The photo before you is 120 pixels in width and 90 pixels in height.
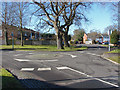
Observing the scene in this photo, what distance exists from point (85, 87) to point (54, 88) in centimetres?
110

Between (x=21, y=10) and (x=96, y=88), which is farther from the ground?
(x=21, y=10)

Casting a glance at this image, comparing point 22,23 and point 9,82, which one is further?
point 22,23

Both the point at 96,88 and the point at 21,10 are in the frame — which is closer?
the point at 96,88

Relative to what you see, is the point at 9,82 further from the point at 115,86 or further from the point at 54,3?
the point at 54,3

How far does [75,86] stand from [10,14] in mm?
23684

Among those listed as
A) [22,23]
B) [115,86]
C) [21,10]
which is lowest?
[115,86]

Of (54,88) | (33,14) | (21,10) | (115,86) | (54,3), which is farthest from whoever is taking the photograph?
(21,10)

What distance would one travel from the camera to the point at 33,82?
4633 mm

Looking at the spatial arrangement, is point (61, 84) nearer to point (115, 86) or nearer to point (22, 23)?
point (115, 86)

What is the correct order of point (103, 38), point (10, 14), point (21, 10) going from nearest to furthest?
point (10, 14)
point (21, 10)
point (103, 38)

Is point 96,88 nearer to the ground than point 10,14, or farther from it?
nearer to the ground

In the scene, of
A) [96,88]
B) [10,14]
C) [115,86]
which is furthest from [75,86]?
[10,14]

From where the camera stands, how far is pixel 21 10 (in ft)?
94.4

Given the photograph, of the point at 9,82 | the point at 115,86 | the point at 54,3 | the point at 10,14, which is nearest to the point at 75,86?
the point at 115,86
